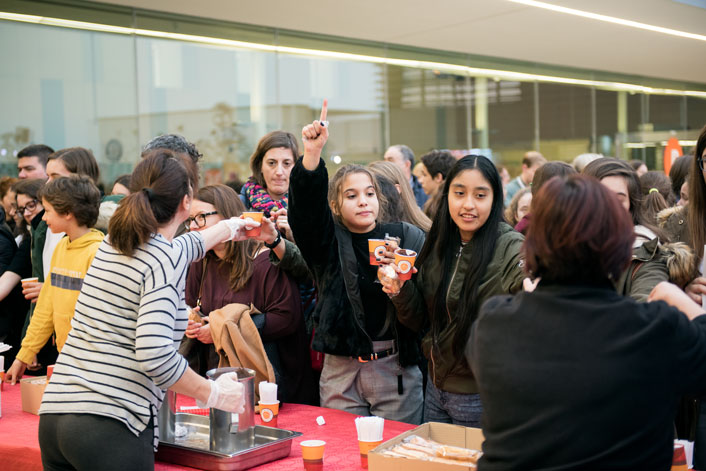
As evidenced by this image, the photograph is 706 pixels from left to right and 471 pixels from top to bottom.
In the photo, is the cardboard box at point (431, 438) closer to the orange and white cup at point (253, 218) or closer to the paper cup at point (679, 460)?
the paper cup at point (679, 460)

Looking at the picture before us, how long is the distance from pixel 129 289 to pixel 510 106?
10850 mm

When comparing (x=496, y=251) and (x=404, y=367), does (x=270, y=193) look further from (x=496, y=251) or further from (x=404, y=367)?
(x=496, y=251)

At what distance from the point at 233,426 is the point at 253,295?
830 millimetres

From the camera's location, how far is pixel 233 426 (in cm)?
231

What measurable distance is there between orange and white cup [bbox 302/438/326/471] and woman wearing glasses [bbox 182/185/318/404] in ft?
2.95

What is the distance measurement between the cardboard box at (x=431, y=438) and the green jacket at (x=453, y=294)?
38cm

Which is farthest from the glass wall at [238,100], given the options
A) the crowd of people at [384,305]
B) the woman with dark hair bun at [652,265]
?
the woman with dark hair bun at [652,265]

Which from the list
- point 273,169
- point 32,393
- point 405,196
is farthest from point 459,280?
point 32,393

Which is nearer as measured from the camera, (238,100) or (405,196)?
(405,196)

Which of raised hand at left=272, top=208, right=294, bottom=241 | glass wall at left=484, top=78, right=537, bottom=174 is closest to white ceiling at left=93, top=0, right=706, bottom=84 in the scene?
glass wall at left=484, top=78, right=537, bottom=174

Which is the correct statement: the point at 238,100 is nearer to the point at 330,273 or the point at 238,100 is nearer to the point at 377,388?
the point at 330,273

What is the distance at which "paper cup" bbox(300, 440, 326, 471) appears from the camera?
2104mm

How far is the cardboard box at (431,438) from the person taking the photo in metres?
1.90

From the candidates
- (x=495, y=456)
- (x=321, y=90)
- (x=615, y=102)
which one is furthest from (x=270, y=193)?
(x=615, y=102)
